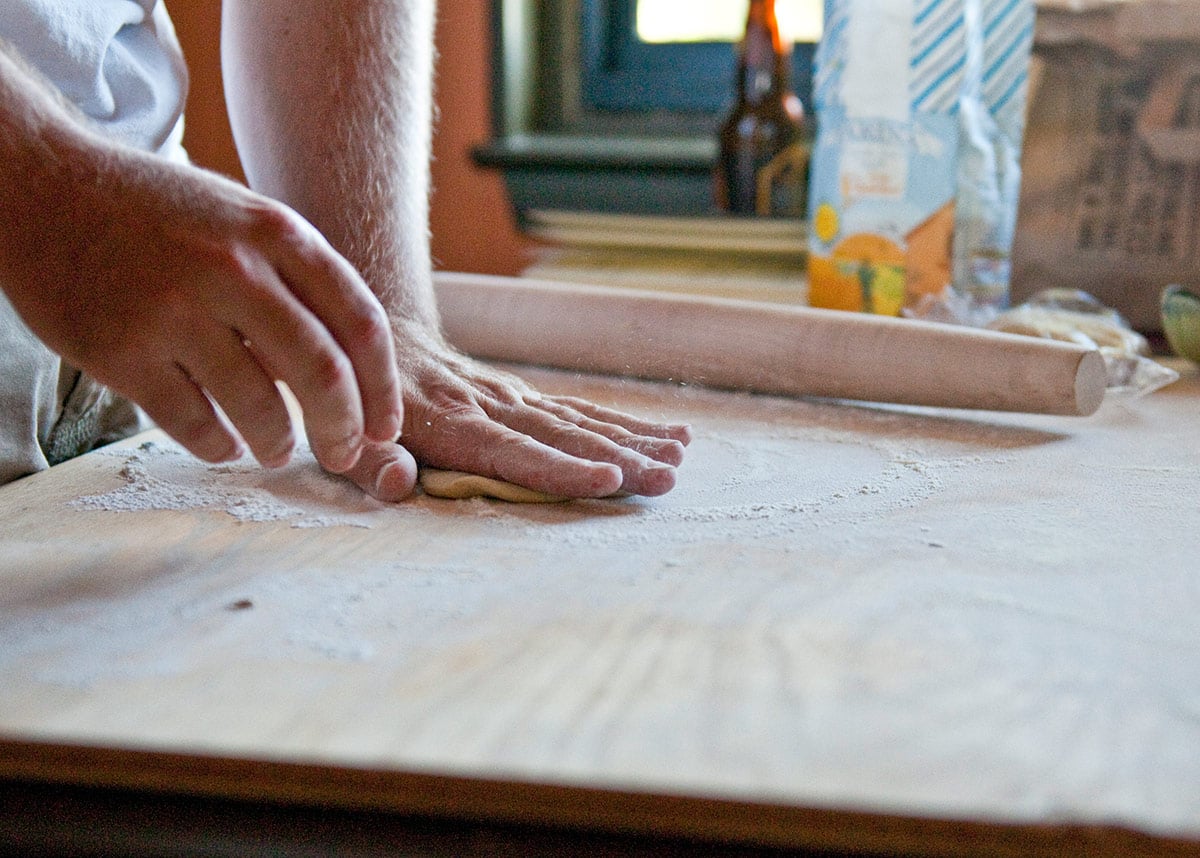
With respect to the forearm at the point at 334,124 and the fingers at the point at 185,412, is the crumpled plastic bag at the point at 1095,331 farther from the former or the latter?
the fingers at the point at 185,412

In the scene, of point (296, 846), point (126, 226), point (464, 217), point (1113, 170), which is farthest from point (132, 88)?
point (464, 217)

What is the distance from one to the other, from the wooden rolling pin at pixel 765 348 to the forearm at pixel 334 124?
22 cm

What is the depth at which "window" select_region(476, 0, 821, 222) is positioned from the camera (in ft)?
6.15

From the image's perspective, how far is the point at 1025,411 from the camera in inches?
35.5

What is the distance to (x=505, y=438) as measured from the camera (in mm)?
737

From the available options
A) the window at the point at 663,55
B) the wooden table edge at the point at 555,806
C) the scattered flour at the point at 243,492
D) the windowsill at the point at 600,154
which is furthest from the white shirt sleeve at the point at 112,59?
the window at the point at 663,55

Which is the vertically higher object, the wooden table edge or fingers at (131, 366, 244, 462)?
fingers at (131, 366, 244, 462)

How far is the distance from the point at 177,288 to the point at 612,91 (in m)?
1.72

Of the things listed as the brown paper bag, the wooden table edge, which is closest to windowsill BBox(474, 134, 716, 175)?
the brown paper bag

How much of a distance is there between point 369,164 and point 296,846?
0.59m

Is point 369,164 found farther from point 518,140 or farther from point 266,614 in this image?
point 518,140

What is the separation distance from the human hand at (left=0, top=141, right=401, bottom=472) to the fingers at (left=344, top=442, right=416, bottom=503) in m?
0.15

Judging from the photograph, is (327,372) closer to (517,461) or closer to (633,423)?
(517,461)

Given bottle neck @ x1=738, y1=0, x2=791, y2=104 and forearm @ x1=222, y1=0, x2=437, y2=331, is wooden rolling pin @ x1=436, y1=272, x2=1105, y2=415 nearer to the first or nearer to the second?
forearm @ x1=222, y1=0, x2=437, y2=331
